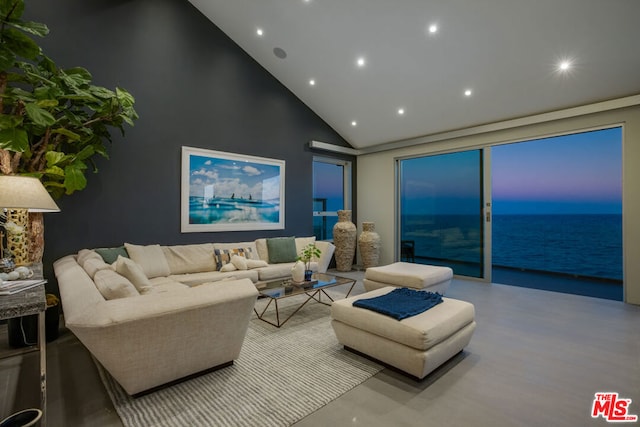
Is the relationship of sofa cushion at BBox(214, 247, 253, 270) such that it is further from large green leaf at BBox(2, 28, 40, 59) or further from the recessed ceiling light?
the recessed ceiling light

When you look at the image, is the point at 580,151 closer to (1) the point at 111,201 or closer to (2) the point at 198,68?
(2) the point at 198,68

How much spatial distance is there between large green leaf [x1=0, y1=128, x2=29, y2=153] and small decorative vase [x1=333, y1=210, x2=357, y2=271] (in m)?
4.80

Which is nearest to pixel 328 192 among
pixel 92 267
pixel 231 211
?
pixel 231 211

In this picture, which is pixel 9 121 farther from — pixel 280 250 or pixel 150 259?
pixel 280 250

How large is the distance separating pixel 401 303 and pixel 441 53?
3.52 meters

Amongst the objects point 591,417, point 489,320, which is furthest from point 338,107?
point 591,417

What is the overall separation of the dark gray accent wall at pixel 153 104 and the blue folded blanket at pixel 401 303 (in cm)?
316

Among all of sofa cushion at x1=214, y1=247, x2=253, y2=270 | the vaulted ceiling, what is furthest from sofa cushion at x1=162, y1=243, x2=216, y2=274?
the vaulted ceiling

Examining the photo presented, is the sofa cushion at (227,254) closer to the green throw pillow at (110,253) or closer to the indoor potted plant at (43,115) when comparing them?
the green throw pillow at (110,253)

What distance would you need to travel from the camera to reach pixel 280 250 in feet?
16.6

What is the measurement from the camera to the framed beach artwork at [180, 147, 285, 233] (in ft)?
15.2

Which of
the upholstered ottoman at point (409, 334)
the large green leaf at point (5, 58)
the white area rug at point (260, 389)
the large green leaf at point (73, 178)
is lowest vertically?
the white area rug at point (260, 389)

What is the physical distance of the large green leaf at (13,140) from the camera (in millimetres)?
2541

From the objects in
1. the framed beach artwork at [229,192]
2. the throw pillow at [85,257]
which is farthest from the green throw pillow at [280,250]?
the throw pillow at [85,257]
